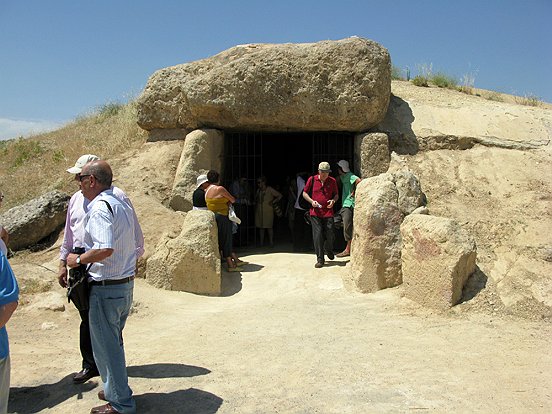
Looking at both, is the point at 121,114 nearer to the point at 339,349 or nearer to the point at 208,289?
the point at 208,289

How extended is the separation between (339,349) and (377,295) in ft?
6.83

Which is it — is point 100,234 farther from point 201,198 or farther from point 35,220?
point 35,220

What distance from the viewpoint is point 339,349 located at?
4.96 m

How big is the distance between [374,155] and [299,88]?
5.86ft

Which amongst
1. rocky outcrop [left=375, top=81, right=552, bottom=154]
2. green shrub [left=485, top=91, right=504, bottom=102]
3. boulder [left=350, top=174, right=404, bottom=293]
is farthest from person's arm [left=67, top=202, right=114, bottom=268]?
green shrub [left=485, top=91, right=504, bottom=102]

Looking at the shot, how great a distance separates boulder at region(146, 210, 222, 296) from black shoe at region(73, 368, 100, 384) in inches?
119

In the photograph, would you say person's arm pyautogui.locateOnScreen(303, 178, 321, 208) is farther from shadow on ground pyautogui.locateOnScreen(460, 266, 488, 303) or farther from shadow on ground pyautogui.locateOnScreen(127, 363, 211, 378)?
shadow on ground pyautogui.locateOnScreen(127, 363, 211, 378)

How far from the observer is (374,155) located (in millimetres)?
9531

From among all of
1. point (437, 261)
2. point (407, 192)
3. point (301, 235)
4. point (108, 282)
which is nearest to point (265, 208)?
point (301, 235)

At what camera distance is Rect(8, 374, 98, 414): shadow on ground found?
405 cm

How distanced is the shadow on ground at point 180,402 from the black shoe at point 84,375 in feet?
1.80

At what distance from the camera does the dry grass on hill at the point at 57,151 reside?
1130cm

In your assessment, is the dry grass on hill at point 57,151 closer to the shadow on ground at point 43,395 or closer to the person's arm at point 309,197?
the person's arm at point 309,197

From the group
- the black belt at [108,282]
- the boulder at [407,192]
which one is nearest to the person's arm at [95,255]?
the black belt at [108,282]
